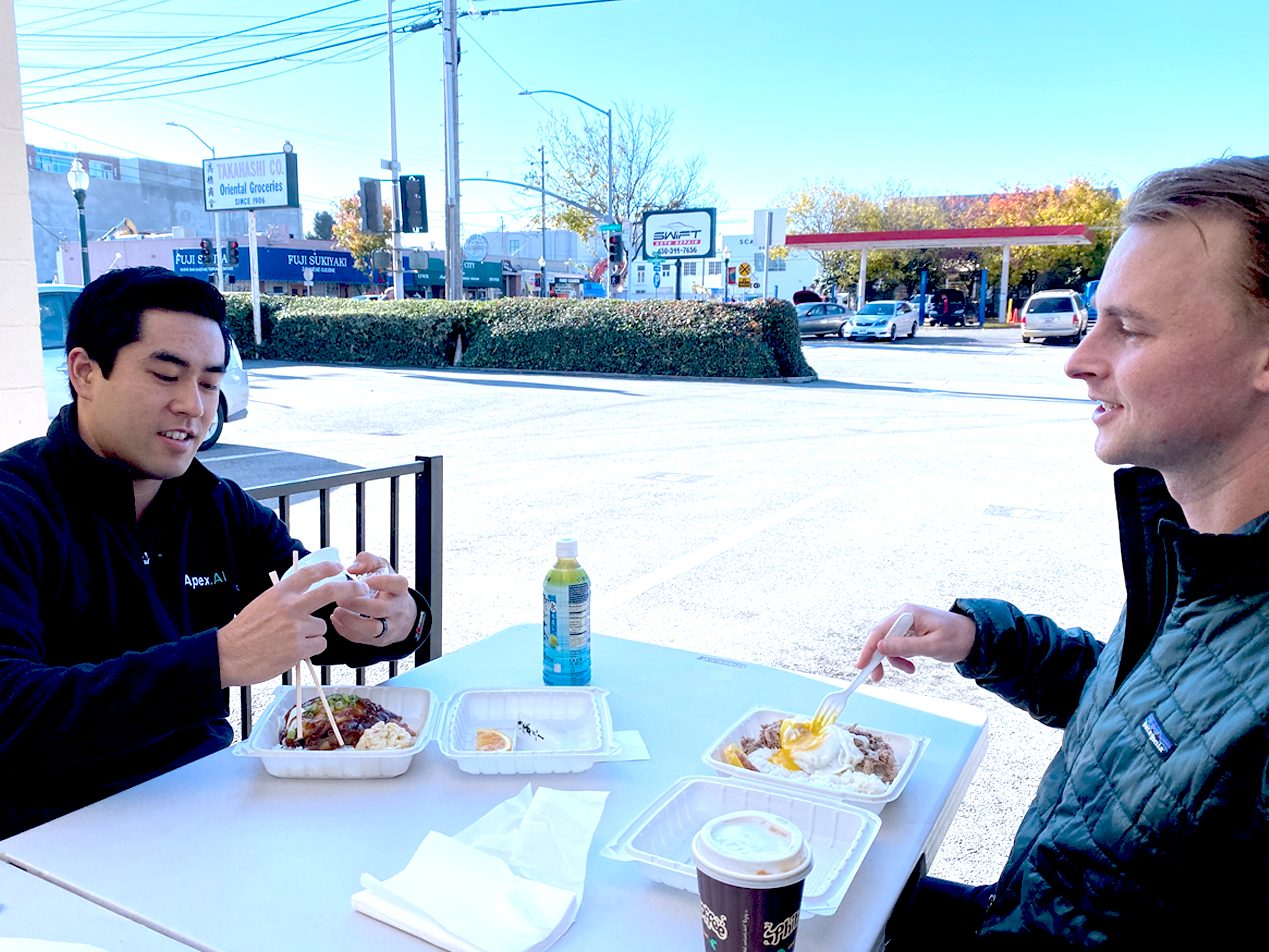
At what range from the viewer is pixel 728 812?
150cm

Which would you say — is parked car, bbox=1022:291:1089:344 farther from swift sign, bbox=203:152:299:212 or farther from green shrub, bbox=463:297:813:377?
swift sign, bbox=203:152:299:212

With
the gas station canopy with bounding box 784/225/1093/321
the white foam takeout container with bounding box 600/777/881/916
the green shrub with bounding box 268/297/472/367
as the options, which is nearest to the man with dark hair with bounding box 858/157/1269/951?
the white foam takeout container with bounding box 600/777/881/916

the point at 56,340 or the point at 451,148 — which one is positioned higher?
the point at 451,148

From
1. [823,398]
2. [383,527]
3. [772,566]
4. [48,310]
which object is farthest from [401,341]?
[772,566]

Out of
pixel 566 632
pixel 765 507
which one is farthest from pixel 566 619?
pixel 765 507

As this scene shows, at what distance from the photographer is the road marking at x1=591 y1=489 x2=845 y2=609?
5.52 m

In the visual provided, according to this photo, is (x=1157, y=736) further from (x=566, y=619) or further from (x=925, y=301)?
(x=925, y=301)

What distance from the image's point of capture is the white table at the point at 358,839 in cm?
124

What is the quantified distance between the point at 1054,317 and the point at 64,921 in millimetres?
33888

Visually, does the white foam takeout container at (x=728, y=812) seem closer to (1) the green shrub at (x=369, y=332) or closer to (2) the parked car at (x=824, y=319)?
(1) the green shrub at (x=369, y=332)

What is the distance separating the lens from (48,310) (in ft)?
27.6

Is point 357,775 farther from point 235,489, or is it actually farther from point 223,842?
point 235,489

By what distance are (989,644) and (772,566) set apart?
425 centimetres

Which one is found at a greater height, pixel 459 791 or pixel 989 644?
pixel 989 644
